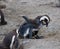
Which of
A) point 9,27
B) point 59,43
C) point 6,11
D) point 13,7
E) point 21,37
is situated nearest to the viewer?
point 59,43

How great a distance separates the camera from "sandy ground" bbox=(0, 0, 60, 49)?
739 centimetres

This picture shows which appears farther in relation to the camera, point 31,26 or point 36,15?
point 36,15

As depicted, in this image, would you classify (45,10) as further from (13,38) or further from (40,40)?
(13,38)

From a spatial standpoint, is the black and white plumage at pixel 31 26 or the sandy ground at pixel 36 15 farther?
the black and white plumage at pixel 31 26

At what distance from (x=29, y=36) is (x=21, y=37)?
227mm

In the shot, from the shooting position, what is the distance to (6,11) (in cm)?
1164

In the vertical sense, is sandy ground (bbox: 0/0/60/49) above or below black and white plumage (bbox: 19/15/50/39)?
below

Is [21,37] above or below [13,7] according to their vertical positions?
above

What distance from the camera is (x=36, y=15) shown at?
1076cm

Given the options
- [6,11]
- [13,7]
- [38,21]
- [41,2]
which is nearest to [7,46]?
[38,21]

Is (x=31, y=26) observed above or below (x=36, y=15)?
above

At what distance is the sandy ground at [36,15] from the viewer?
739cm

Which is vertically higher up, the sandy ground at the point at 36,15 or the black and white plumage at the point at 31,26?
the black and white plumage at the point at 31,26

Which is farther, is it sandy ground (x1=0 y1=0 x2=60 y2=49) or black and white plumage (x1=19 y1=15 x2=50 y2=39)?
black and white plumage (x1=19 y1=15 x2=50 y2=39)
